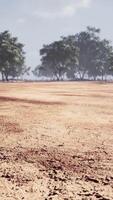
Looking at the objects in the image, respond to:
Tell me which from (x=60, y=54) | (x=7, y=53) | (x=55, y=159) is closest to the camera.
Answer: (x=55, y=159)

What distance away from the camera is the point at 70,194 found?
6.13 meters

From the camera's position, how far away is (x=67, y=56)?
279 feet

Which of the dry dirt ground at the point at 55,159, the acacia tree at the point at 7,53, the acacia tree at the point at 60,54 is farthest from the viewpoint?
the acacia tree at the point at 60,54

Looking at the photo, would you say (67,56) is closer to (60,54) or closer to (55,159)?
(60,54)

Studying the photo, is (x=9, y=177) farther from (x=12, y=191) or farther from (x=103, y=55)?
(x=103, y=55)

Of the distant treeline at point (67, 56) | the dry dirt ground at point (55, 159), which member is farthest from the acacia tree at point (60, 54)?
the dry dirt ground at point (55, 159)

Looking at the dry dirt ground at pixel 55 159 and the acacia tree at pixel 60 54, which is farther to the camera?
the acacia tree at pixel 60 54

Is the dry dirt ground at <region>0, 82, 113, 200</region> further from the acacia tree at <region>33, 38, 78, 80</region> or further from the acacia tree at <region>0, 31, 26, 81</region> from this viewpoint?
the acacia tree at <region>33, 38, 78, 80</region>

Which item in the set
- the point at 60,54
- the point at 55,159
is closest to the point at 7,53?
the point at 60,54

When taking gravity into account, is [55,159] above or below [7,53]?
below

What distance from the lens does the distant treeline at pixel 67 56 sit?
247 ft

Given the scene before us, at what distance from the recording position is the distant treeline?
75.4m

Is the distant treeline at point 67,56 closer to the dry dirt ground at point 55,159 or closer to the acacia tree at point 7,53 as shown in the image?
the acacia tree at point 7,53

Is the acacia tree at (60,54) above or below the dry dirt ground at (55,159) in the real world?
above
